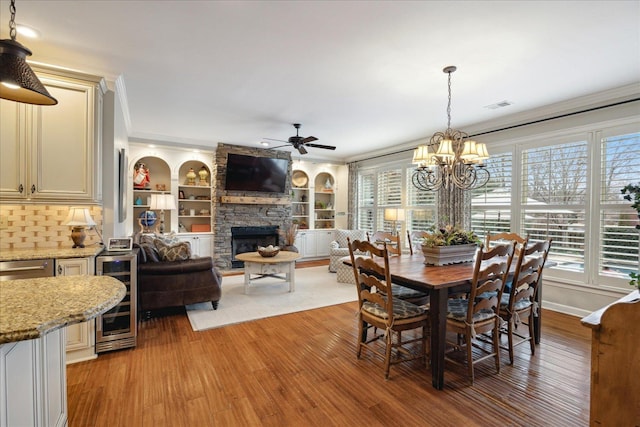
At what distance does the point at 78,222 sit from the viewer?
9.55 ft

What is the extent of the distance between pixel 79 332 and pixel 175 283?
1.09m

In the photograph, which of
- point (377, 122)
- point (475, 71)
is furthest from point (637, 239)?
point (377, 122)

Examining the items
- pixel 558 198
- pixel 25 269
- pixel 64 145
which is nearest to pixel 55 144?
pixel 64 145

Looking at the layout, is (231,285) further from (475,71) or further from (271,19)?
(475,71)

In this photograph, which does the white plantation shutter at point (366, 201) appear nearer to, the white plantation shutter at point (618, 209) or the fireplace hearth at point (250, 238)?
the fireplace hearth at point (250, 238)

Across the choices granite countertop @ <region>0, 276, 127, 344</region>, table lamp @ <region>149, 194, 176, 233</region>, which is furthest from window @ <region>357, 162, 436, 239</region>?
granite countertop @ <region>0, 276, 127, 344</region>

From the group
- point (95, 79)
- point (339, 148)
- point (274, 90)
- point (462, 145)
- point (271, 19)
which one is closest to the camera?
point (271, 19)

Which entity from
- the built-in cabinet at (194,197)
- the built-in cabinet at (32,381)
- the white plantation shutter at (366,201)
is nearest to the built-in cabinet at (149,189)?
the built-in cabinet at (194,197)

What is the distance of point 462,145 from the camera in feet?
11.1

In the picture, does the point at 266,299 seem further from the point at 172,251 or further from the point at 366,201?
the point at 366,201

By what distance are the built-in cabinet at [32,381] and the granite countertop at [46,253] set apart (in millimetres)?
1322

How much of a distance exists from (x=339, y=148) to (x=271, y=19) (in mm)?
4979

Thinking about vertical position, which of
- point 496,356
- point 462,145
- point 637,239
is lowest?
point 496,356

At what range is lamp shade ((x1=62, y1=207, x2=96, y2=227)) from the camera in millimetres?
2900
